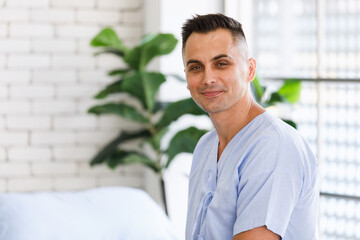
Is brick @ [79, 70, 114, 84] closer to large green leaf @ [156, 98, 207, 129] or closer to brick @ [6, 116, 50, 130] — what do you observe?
brick @ [6, 116, 50, 130]

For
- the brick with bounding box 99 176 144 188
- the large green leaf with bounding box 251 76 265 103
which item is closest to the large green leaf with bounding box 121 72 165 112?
the large green leaf with bounding box 251 76 265 103

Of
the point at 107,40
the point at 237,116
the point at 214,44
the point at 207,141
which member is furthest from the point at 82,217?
the point at 107,40

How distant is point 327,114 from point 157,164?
3.01ft

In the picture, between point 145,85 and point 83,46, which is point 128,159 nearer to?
point 145,85

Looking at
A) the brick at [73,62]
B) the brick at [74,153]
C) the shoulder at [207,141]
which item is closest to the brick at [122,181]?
the brick at [74,153]

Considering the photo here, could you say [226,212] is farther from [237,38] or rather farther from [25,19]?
[25,19]

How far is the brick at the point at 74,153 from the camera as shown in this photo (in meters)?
3.44

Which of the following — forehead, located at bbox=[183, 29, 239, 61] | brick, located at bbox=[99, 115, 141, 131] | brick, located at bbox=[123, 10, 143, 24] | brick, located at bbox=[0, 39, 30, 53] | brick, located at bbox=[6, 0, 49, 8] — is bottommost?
brick, located at bbox=[99, 115, 141, 131]

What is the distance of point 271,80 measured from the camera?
329 cm

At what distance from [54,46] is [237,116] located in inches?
81.6

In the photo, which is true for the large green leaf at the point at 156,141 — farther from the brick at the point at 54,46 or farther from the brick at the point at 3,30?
the brick at the point at 3,30

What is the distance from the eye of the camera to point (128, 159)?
3041 millimetres

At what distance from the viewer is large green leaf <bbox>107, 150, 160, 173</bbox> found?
3057mm

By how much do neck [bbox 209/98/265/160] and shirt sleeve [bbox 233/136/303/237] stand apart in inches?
7.0
